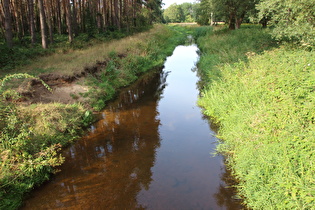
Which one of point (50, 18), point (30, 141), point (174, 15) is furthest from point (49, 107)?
Answer: point (174, 15)

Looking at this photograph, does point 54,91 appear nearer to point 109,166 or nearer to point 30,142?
point 30,142

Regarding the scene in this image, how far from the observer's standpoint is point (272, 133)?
209 inches

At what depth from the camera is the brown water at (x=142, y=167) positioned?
4.91m

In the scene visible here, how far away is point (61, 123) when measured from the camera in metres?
7.54

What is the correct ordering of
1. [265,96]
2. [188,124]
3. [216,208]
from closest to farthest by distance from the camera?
[216,208]
[265,96]
[188,124]

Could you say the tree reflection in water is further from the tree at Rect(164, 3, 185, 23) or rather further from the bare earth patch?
the tree at Rect(164, 3, 185, 23)

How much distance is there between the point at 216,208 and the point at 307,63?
545 cm

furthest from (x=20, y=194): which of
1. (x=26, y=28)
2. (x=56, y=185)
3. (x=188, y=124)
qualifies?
(x=26, y=28)

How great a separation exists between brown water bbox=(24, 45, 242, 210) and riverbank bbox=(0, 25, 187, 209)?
44cm

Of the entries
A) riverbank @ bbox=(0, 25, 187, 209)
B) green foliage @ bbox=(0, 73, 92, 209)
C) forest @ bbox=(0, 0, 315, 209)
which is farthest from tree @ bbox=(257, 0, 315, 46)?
green foliage @ bbox=(0, 73, 92, 209)

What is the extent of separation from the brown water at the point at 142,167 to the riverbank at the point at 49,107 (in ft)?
1.45

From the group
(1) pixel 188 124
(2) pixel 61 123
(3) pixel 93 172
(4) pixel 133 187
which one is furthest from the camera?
(1) pixel 188 124

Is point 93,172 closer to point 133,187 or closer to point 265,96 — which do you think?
point 133,187

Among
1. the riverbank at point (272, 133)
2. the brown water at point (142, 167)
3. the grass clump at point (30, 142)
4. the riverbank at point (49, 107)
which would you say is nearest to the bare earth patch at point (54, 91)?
the riverbank at point (49, 107)
